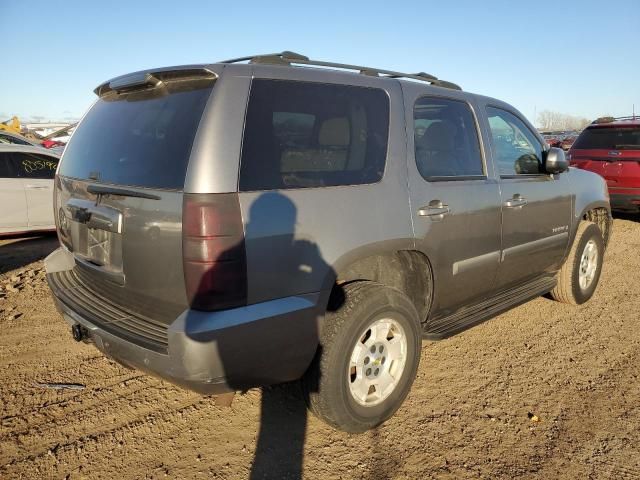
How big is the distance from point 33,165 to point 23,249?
1.27 metres

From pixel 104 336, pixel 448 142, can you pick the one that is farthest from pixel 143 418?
pixel 448 142

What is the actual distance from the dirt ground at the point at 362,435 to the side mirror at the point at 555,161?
1.42m

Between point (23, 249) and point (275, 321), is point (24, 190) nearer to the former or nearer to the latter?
point (23, 249)

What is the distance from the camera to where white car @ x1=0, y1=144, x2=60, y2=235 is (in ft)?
22.4

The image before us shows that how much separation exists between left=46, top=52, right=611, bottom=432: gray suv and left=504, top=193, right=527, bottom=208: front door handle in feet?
0.27

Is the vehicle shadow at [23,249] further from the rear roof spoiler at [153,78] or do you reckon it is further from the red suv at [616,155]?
the red suv at [616,155]

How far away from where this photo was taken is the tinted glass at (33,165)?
706 centimetres

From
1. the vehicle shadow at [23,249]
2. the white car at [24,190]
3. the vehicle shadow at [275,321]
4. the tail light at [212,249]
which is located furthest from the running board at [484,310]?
the white car at [24,190]

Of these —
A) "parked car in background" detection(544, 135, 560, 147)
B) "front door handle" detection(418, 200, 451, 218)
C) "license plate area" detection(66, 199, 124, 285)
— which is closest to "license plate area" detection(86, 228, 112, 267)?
"license plate area" detection(66, 199, 124, 285)

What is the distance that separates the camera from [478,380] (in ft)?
11.0

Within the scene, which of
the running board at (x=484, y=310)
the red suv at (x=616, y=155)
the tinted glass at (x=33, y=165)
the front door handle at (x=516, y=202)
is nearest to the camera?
the running board at (x=484, y=310)

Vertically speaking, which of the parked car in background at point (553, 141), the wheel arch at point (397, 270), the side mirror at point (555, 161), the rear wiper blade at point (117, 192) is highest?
the parked car in background at point (553, 141)

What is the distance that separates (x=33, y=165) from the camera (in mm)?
7211

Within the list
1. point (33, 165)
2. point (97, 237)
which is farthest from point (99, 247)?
point (33, 165)
